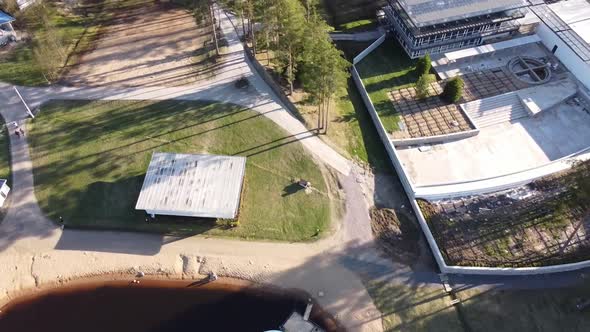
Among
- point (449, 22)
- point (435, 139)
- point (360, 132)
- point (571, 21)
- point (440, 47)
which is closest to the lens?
point (435, 139)

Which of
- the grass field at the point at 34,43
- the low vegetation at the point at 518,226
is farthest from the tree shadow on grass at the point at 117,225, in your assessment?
the low vegetation at the point at 518,226

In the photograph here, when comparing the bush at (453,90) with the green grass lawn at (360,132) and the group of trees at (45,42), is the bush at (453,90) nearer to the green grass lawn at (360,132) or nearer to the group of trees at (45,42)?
the green grass lawn at (360,132)

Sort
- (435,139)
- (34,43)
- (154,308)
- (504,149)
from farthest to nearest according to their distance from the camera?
(34,43) → (435,139) → (504,149) → (154,308)

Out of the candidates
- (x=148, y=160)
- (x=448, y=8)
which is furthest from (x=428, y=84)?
(x=148, y=160)

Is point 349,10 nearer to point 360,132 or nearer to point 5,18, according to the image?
point 360,132

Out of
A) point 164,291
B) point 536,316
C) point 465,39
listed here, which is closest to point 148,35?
point 164,291

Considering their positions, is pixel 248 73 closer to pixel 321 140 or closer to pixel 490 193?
pixel 321 140
